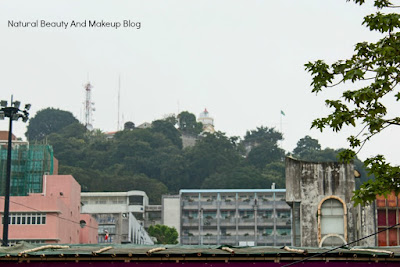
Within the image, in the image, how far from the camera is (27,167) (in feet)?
325

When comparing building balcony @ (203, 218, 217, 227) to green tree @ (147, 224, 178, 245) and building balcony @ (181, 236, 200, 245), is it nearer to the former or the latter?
building balcony @ (181, 236, 200, 245)

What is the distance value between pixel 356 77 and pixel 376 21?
4.83 ft

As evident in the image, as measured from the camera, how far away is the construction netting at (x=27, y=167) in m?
97.3

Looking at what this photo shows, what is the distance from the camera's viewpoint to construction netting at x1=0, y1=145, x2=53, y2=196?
97.3 m

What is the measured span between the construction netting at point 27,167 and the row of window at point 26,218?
18189mm

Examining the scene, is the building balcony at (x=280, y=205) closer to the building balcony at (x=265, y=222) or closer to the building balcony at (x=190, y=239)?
the building balcony at (x=265, y=222)

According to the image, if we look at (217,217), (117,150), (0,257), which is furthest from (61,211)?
(117,150)

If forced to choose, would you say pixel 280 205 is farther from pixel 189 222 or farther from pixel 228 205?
pixel 189 222

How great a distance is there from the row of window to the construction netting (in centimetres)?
1819

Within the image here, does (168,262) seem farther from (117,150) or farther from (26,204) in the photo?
(117,150)

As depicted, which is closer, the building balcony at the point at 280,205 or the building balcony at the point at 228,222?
the building balcony at the point at 228,222

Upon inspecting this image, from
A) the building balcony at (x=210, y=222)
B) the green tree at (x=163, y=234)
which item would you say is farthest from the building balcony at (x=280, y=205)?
the green tree at (x=163, y=234)

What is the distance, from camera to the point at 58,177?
84.5m

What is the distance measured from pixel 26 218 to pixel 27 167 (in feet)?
73.8
